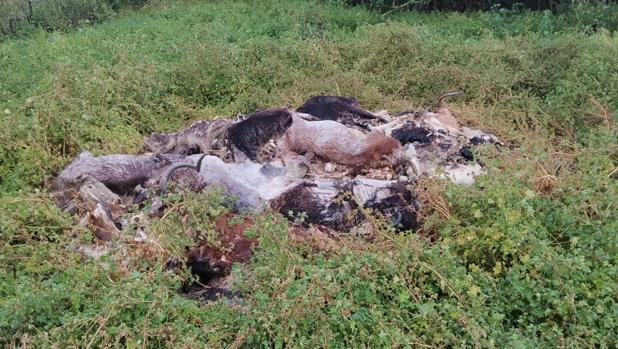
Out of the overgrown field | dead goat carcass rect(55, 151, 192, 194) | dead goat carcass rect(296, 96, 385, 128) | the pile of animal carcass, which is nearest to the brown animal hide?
the pile of animal carcass

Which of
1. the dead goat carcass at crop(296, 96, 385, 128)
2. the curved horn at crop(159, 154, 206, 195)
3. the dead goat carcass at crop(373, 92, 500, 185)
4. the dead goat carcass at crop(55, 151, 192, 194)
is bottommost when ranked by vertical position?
the dead goat carcass at crop(373, 92, 500, 185)

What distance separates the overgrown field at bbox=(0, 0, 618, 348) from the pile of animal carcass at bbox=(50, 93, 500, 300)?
0.24 m

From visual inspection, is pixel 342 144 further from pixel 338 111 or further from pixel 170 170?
pixel 170 170

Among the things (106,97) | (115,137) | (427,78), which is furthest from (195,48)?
(427,78)

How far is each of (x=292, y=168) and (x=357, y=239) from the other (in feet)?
3.81

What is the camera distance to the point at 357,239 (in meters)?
3.70

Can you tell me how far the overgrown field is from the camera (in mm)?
2955

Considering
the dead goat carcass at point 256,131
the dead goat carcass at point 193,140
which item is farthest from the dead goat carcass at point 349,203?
the dead goat carcass at point 193,140

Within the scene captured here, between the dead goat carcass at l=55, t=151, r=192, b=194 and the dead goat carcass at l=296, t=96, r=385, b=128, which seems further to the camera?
the dead goat carcass at l=296, t=96, r=385, b=128

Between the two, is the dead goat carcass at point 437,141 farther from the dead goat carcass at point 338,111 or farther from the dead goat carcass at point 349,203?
the dead goat carcass at point 349,203

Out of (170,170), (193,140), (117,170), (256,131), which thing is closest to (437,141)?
(256,131)

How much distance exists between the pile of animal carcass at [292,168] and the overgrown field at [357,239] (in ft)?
0.78

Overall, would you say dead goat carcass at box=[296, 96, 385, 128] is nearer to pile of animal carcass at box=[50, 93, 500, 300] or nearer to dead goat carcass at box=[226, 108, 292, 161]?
pile of animal carcass at box=[50, 93, 500, 300]

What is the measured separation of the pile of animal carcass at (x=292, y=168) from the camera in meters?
4.03
